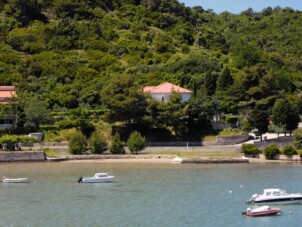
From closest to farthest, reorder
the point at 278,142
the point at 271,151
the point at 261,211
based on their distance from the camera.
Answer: the point at 261,211 < the point at 271,151 < the point at 278,142

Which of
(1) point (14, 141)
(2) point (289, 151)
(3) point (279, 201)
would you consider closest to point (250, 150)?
(2) point (289, 151)

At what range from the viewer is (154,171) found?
63.0 m

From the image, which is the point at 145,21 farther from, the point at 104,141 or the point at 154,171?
the point at 154,171

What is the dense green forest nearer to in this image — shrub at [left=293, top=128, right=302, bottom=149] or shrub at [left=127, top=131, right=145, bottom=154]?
shrub at [left=127, top=131, right=145, bottom=154]

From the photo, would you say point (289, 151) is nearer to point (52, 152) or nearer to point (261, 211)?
point (52, 152)

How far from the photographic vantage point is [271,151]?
68812mm

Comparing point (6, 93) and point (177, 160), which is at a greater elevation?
point (6, 93)

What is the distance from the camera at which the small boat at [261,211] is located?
139 ft

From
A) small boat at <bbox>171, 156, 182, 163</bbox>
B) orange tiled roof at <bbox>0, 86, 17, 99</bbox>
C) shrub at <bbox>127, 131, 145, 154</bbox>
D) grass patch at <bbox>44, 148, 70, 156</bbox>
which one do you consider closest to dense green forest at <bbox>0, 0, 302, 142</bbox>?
orange tiled roof at <bbox>0, 86, 17, 99</bbox>

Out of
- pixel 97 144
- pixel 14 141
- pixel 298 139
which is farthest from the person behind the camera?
pixel 97 144

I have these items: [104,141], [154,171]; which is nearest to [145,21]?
[104,141]

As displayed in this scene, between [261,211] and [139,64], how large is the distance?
72006 mm

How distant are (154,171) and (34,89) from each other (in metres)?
37.0

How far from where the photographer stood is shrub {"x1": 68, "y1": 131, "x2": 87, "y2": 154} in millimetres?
73000
